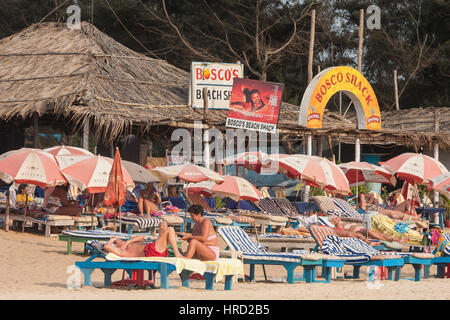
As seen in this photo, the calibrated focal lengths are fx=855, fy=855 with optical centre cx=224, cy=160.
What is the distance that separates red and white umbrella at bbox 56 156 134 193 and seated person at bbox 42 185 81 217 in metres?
0.74

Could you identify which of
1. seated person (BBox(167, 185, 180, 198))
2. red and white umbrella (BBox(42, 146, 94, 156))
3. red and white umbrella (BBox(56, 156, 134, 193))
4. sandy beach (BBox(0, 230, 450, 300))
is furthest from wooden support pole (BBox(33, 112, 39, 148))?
sandy beach (BBox(0, 230, 450, 300))

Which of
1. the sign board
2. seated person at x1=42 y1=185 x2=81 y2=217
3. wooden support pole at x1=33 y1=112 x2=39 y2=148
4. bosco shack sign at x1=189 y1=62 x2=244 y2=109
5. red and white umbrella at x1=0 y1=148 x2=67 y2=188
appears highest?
bosco shack sign at x1=189 y1=62 x2=244 y2=109

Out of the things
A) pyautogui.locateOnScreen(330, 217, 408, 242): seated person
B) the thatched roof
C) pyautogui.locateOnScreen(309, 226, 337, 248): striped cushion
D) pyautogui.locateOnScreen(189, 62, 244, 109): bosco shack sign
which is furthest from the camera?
pyautogui.locateOnScreen(189, 62, 244, 109): bosco shack sign

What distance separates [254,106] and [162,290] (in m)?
11.6

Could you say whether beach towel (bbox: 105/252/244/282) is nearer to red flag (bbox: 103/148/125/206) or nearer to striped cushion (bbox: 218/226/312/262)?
striped cushion (bbox: 218/226/312/262)

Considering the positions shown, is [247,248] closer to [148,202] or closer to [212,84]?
[148,202]

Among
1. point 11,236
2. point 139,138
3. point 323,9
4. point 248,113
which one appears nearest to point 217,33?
point 323,9

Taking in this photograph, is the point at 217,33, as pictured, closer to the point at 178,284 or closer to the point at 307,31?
the point at 307,31

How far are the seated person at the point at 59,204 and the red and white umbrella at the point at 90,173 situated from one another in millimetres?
744

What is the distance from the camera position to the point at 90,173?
15031 millimetres

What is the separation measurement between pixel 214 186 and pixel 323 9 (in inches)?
804

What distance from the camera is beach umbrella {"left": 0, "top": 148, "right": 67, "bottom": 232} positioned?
1513 cm

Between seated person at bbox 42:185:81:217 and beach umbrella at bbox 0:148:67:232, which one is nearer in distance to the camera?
beach umbrella at bbox 0:148:67:232

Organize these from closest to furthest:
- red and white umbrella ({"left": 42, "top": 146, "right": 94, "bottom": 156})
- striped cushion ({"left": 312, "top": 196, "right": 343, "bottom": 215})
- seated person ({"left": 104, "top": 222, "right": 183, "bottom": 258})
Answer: seated person ({"left": 104, "top": 222, "right": 183, "bottom": 258}), red and white umbrella ({"left": 42, "top": 146, "right": 94, "bottom": 156}), striped cushion ({"left": 312, "top": 196, "right": 343, "bottom": 215})
